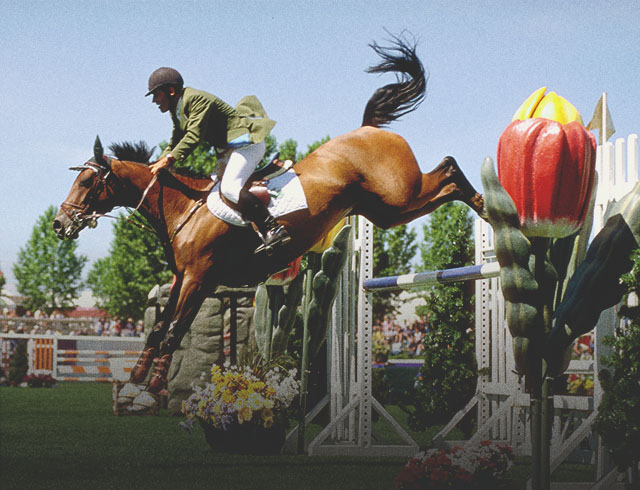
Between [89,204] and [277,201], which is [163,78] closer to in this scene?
[89,204]

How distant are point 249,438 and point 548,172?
4.63 meters

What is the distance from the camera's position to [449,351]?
27.3 ft

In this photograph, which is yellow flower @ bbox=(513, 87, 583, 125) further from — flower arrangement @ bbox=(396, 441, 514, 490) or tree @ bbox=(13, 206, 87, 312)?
tree @ bbox=(13, 206, 87, 312)

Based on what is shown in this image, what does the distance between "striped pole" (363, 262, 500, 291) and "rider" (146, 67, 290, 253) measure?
156cm

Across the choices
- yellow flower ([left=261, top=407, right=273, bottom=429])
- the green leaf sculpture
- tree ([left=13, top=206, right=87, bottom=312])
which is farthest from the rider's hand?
tree ([left=13, top=206, right=87, bottom=312])

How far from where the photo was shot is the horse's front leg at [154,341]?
4215 millimetres

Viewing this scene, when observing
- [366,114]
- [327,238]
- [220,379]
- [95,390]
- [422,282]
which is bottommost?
[95,390]

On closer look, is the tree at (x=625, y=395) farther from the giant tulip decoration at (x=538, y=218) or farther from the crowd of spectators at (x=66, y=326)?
the crowd of spectators at (x=66, y=326)

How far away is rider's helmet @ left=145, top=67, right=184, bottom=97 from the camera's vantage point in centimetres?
438

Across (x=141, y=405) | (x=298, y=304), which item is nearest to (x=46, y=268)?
(x=141, y=405)

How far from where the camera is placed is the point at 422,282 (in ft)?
19.5

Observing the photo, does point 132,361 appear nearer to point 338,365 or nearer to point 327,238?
point 338,365

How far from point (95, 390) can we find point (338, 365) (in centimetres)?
1149

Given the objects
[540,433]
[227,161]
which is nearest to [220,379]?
[227,161]
